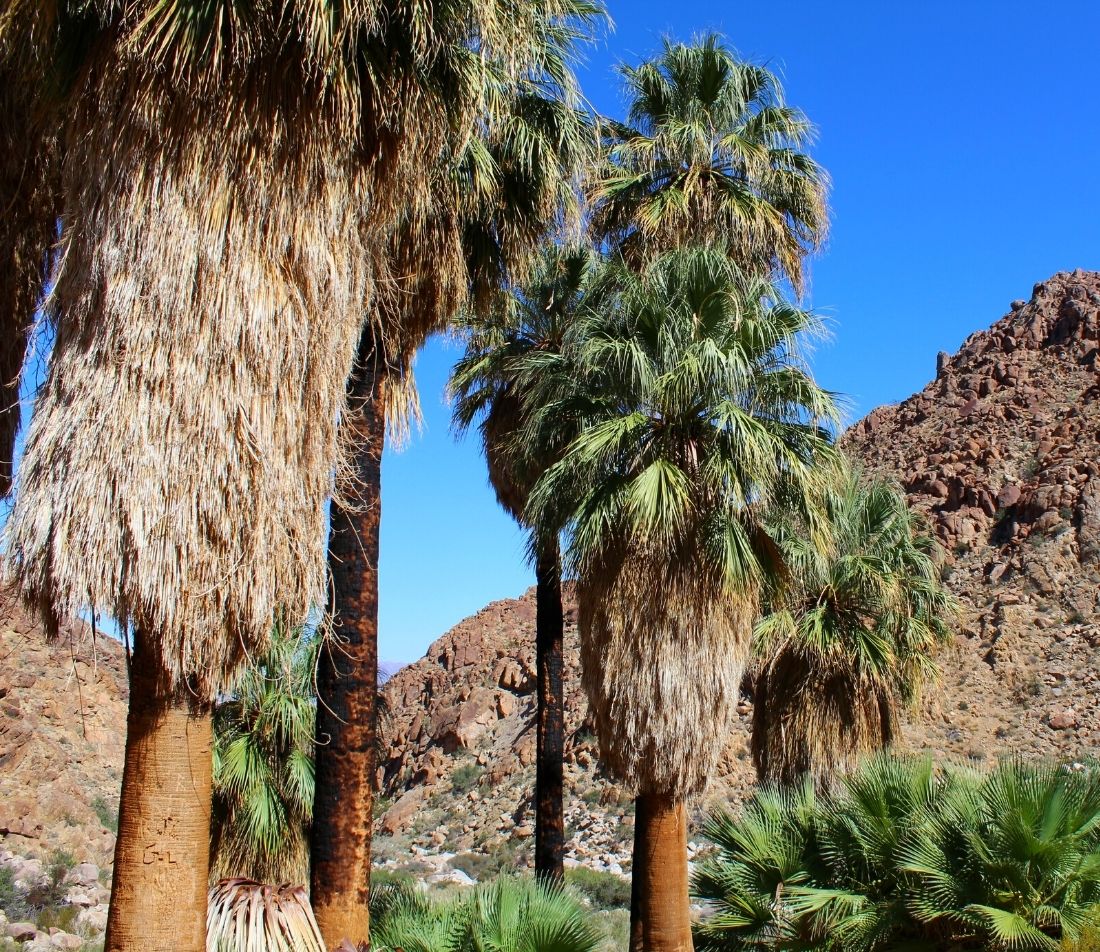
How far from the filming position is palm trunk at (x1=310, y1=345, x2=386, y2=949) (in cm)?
817

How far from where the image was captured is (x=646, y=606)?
11.6m

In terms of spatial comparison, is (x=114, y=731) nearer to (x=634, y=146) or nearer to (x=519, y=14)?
(x=634, y=146)

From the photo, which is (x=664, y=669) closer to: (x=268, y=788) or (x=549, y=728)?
(x=549, y=728)

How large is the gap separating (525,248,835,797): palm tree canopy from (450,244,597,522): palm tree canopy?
2.53 m

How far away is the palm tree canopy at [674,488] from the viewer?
11.4 metres

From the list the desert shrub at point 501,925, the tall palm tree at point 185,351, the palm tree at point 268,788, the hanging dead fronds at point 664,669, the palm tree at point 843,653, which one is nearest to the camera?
the tall palm tree at point 185,351

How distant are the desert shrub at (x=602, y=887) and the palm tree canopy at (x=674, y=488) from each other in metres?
15.6

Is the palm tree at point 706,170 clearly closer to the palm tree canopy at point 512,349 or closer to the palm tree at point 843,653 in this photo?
the palm tree canopy at point 512,349

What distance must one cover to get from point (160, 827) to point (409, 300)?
4.88 metres

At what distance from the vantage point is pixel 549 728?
48.5ft

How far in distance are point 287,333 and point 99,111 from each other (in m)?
1.51

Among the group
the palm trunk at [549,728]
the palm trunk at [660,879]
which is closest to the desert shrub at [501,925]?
the palm trunk at [660,879]

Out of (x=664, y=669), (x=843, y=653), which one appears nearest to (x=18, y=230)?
(x=664, y=669)

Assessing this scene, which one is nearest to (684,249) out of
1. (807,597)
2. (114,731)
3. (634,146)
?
(634,146)
